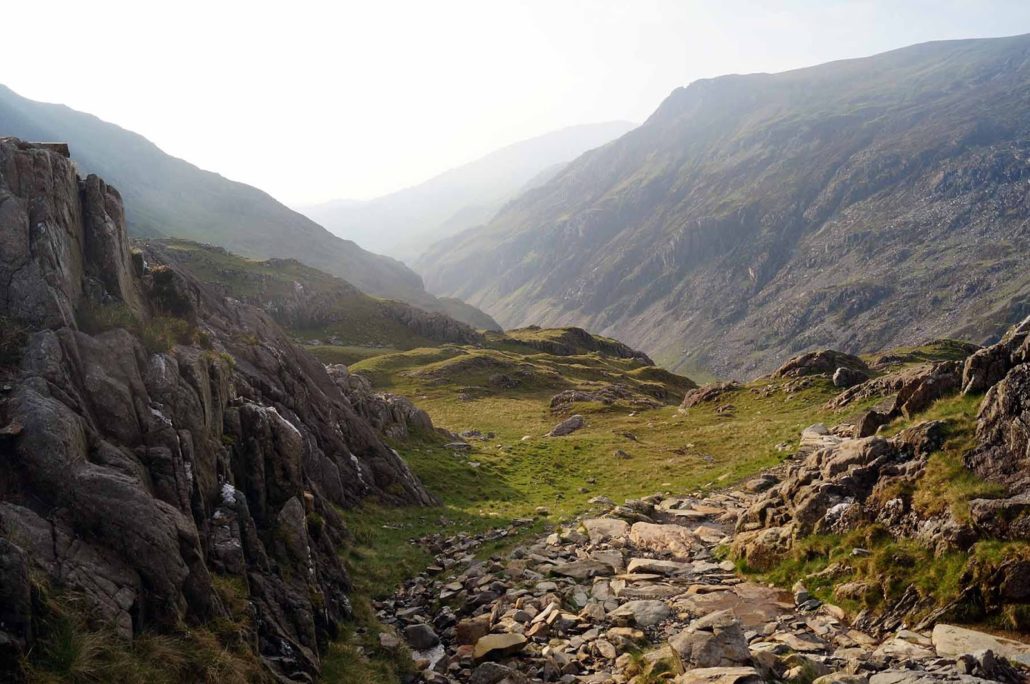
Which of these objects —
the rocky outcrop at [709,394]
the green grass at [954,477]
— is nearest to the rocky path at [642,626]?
the green grass at [954,477]

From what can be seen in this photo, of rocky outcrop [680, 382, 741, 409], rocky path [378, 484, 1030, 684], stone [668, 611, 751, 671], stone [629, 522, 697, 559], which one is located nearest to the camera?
rocky path [378, 484, 1030, 684]

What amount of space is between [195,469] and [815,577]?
742 inches

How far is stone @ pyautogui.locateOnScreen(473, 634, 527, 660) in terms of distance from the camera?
1641 cm

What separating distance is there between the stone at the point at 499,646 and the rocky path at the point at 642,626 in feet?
0.11

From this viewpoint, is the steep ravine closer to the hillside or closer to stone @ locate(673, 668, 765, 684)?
stone @ locate(673, 668, 765, 684)

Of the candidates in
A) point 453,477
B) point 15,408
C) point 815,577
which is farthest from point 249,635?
point 453,477

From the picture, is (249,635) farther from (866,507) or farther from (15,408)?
(866,507)

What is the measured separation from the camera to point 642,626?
57.4ft

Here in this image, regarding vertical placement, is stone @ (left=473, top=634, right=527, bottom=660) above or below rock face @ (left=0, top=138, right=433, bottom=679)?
below

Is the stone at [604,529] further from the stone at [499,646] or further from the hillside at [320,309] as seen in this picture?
the hillside at [320,309]

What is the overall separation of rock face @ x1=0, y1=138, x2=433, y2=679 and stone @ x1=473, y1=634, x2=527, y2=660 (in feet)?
14.4

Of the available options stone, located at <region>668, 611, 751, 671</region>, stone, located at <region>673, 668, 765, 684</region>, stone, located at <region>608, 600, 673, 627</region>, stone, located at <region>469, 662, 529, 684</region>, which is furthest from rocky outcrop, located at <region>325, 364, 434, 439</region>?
stone, located at <region>673, 668, 765, 684</region>

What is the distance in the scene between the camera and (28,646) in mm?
9367

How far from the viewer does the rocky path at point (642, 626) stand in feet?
44.3
